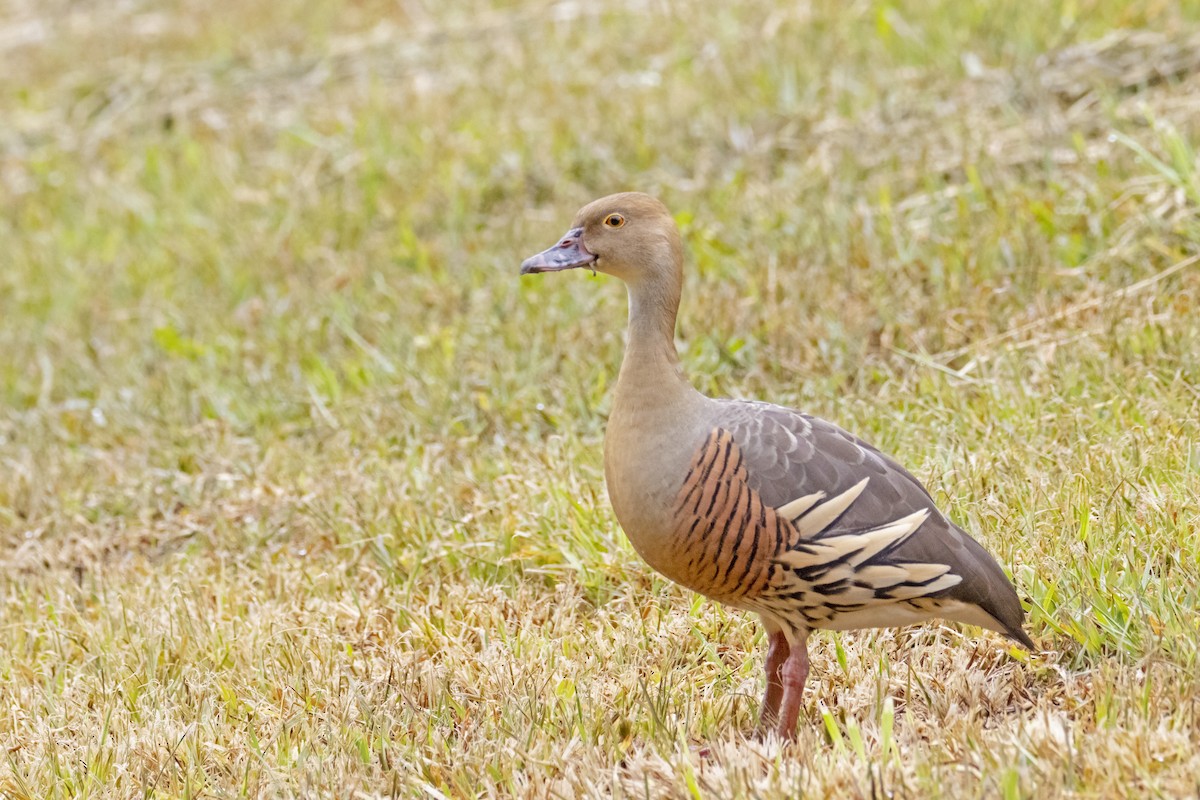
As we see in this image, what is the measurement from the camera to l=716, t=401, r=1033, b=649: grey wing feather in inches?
144

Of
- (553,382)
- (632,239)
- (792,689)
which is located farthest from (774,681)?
(553,382)

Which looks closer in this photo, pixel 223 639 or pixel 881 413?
pixel 223 639

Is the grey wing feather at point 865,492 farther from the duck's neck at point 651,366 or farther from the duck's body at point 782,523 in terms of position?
the duck's neck at point 651,366

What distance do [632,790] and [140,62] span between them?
9330 millimetres

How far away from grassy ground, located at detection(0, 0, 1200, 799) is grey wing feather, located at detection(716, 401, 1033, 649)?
302 mm

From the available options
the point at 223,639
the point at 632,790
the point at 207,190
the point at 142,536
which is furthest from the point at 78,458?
the point at 632,790

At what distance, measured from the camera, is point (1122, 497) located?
429 cm

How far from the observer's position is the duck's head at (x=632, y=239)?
407 centimetres

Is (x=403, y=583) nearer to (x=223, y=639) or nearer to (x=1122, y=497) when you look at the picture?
(x=223, y=639)

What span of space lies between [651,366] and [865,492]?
64cm

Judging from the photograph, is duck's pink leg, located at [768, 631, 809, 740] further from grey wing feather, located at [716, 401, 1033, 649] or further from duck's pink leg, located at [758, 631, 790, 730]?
grey wing feather, located at [716, 401, 1033, 649]

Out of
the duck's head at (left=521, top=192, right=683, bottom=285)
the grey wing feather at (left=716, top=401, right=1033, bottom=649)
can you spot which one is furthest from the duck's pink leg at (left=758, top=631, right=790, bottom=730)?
the duck's head at (left=521, top=192, right=683, bottom=285)

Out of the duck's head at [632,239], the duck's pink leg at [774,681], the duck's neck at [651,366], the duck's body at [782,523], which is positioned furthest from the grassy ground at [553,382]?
the duck's head at [632,239]

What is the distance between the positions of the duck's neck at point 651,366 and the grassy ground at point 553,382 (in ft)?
2.38
